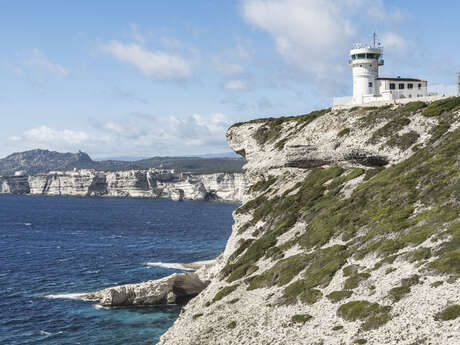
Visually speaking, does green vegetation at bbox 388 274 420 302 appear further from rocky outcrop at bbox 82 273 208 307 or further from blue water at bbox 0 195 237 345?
rocky outcrop at bbox 82 273 208 307

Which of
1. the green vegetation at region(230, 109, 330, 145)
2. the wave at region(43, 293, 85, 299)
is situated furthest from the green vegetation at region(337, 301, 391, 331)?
the wave at region(43, 293, 85, 299)

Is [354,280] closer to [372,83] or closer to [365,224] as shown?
[365,224]

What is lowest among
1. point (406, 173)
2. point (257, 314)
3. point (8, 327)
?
point (8, 327)

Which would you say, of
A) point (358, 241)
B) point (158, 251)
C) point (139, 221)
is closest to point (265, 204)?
point (358, 241)

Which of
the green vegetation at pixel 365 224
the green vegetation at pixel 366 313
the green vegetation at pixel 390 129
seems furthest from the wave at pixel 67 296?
the green vegetation at pixel 366 313

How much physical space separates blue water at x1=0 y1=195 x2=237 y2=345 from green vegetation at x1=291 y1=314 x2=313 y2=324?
76.9ft

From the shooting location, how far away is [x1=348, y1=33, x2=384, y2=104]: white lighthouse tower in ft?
242

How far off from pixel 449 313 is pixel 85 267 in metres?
73.6

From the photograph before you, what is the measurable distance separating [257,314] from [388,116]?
32610 mm

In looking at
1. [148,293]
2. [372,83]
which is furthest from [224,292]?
[372,83]

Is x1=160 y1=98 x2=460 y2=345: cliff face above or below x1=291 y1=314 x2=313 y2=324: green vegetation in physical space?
above

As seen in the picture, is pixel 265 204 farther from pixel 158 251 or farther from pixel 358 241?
pixel 158 251

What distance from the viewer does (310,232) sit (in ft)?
152

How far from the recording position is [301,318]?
3153 cm
